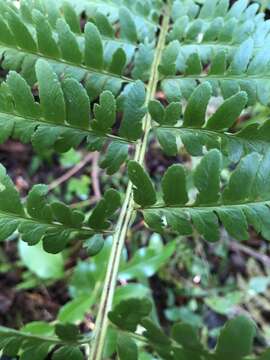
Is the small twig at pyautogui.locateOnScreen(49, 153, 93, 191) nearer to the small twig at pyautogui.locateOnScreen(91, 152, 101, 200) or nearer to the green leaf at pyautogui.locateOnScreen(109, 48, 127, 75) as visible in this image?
the small twig at pyautogui.locateOnScreen(91, 152, 101, 200)

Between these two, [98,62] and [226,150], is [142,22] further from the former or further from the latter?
[226,150]

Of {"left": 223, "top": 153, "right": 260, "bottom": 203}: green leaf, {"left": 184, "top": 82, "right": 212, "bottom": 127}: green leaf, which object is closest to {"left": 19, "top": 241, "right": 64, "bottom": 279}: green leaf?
{"left": 184, "top": 82, "right": 212, "bottom": 127}: green leaf

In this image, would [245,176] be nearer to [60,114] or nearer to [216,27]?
[60,114]

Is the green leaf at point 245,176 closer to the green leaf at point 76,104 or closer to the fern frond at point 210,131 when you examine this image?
the fern frond at point 210,131

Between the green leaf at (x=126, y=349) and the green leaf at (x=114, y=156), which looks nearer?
the green leaf at (x=126, y=349)

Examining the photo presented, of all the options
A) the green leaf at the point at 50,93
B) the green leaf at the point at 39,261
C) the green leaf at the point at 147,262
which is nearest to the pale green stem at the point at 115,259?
the green leaf at the point at 50,93

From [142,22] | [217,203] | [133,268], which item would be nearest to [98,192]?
[133,268]

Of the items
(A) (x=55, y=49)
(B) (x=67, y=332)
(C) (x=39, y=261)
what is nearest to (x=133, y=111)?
(A) (x=55, y=49)
